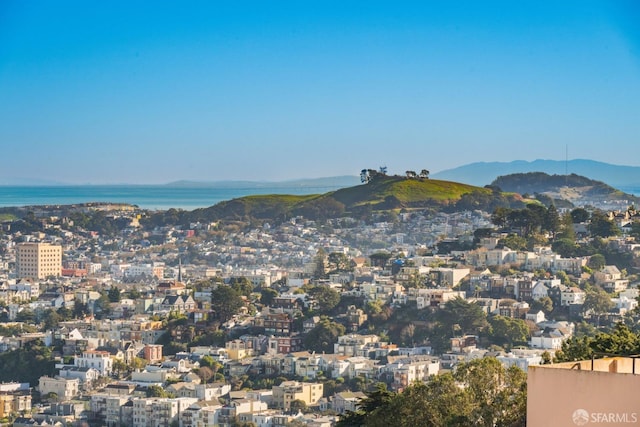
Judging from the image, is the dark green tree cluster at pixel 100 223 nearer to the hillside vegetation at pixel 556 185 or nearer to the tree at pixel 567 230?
the hillside vegetation at pixel 556 185

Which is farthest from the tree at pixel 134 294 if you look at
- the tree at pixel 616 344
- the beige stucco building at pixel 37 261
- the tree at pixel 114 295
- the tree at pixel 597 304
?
the tree at pixel 616 344

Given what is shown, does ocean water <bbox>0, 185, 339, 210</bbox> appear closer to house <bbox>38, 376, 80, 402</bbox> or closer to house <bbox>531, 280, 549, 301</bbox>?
house <bbox>531, 280, 549, 301</bbox>

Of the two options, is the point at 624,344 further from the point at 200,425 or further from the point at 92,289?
the point at 92,289

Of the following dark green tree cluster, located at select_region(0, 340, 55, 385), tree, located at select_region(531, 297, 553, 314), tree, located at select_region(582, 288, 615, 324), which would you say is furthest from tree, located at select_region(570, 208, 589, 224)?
dark green tree cluster, located at select_region(0, 340, 55, 385)

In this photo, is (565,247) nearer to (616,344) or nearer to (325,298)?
(325,298)

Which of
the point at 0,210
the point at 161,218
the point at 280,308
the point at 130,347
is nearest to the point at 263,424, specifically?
the point at 130,347
